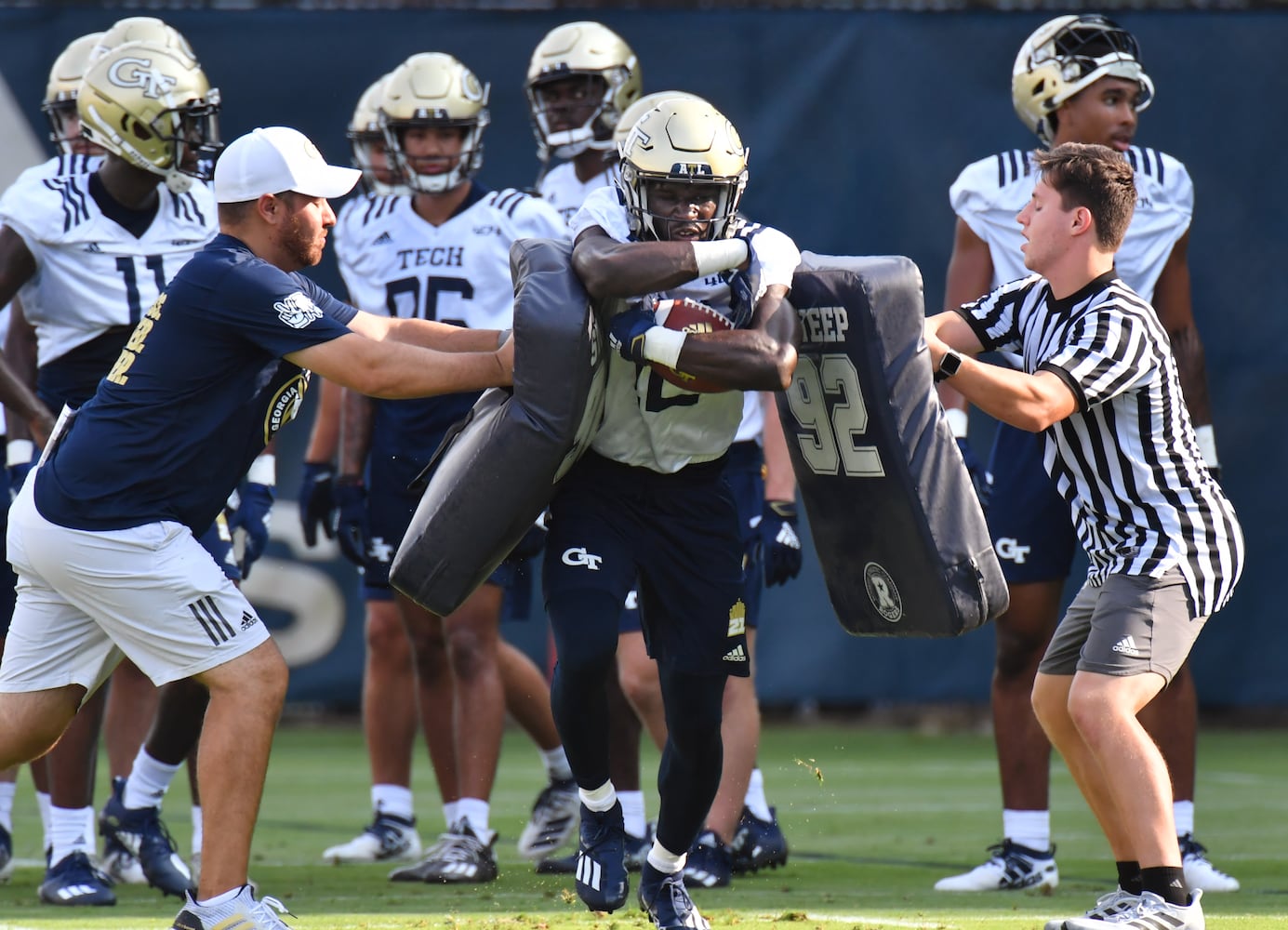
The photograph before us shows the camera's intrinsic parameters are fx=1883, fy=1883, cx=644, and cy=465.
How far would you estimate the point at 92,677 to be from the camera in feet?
14.5

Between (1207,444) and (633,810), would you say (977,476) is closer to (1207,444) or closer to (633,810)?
(1207,444)

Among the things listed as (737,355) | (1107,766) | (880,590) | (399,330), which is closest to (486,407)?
(399,330)

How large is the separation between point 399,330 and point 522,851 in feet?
7.60

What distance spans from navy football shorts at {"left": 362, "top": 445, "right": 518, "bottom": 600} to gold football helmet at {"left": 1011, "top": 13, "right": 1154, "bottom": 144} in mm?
2207

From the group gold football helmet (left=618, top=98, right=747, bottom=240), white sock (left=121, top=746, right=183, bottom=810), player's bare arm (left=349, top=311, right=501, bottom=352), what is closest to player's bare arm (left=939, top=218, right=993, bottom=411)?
gold football helmet (left=618, top=98, right=747, bottom=240)

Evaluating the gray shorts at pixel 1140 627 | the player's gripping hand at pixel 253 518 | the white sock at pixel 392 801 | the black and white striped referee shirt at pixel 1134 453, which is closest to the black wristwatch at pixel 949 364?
the black and white striped referee shirt at pixel 1134 453

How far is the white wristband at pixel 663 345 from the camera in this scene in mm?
4086

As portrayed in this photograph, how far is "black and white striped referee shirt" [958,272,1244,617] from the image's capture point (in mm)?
4336

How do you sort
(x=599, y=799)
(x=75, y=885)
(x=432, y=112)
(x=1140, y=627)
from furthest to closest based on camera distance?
(x=432, y=112) → (x=75, y=885) → (x=599, y=799) → (x=1140, y=627)

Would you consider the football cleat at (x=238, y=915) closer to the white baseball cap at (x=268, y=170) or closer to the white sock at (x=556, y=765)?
the white baseball cap at (x=268, y=170)

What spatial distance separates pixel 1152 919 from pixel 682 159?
2006 mm

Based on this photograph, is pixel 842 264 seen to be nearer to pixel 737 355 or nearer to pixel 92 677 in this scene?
pixel 737 355

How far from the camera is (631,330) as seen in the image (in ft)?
13.7

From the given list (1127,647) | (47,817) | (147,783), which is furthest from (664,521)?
(47,817)
